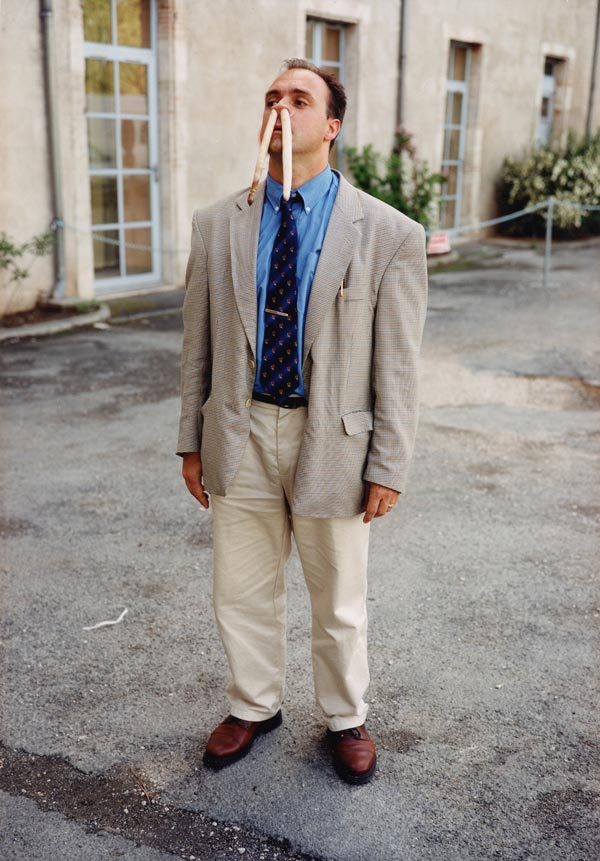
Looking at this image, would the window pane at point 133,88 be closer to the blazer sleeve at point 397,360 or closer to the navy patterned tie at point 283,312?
the navy patterned tie at point 283,312

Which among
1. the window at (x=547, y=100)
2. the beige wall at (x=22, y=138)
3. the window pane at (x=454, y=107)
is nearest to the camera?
the beige wall at (x=22, y=138)

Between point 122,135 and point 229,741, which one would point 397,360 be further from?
point 122,135

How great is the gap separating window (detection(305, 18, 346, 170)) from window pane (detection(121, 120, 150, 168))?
9.62 feet

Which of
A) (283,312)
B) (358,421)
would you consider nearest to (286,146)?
(283,312)

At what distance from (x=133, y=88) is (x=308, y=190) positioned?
29.4ft

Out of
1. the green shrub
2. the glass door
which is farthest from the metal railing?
the green shrub

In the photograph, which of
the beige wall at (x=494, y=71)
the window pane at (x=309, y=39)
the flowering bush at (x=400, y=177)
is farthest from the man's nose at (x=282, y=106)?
the beige wall at (x=494, y=71)

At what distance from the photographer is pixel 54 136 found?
9.52m

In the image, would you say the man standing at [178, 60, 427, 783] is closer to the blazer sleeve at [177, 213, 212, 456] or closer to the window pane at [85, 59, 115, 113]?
the blazer sleeve at [177, 213, 212, 456]

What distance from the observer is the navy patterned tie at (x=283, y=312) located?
266cm

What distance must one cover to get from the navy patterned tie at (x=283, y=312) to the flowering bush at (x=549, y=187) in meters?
15.4

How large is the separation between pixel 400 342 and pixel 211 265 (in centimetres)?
57

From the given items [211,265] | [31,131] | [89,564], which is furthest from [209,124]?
[211,265]

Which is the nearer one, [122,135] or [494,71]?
[122,135]
